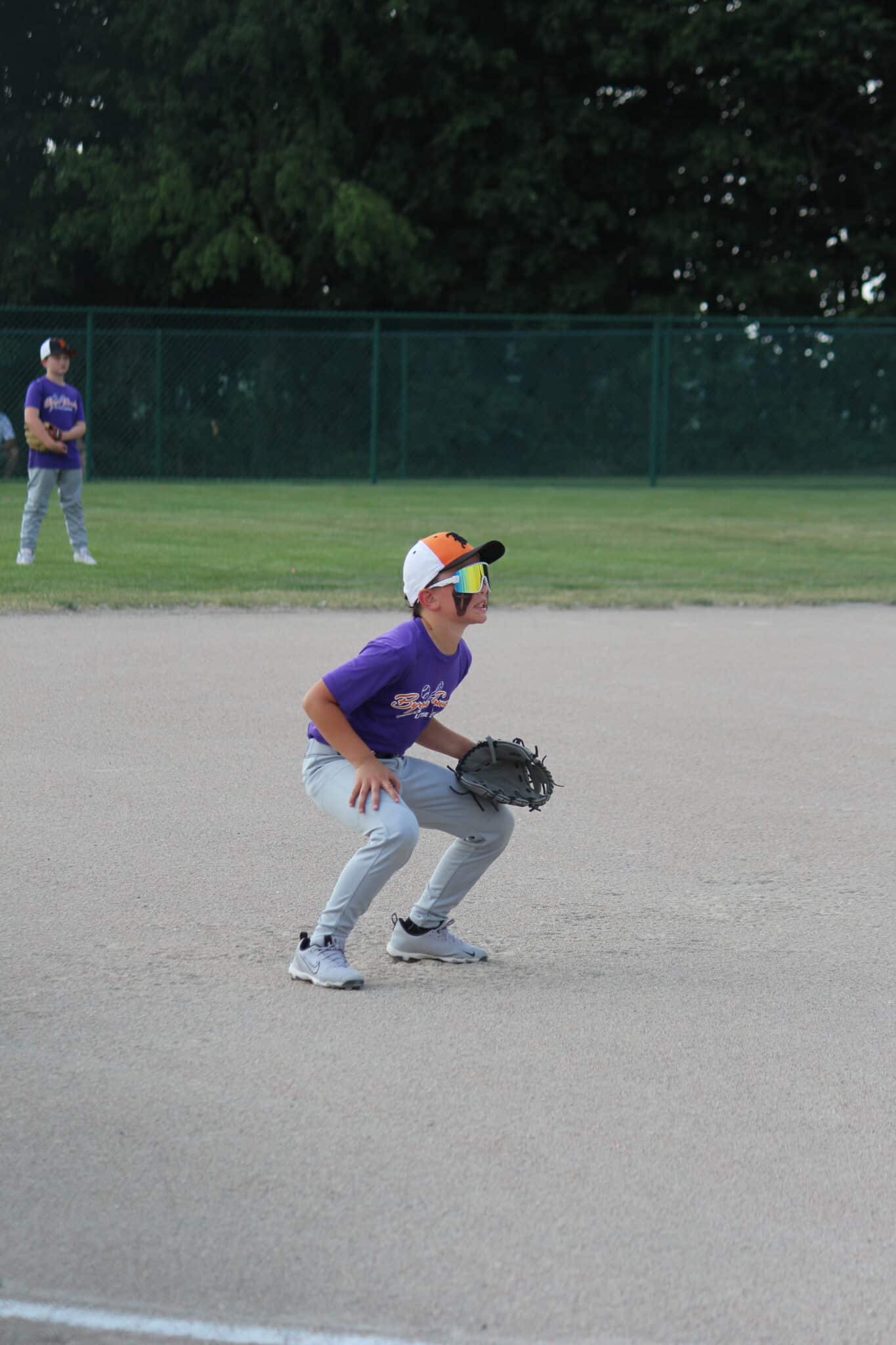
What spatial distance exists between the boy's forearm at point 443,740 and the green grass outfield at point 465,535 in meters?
7.60

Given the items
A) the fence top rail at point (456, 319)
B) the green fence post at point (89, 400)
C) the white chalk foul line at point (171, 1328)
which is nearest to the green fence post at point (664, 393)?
the fence top rail at point (456, 319)

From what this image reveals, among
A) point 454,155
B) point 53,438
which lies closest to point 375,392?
point 454,155

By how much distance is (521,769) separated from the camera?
14.8 ft

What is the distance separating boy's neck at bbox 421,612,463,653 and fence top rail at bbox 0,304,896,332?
2239cm

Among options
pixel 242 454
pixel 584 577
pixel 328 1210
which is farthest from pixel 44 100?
pixel 328 1210

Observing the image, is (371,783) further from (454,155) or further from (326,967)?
(454,155)

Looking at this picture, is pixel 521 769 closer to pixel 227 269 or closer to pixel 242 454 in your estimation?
pixel 242 454

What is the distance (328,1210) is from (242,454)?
84.6 feet

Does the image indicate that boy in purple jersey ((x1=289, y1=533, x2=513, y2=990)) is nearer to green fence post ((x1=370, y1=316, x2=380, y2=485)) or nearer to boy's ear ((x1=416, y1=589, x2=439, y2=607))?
boy's ear ((x1=416, y1=589, x2=439, y2=607))

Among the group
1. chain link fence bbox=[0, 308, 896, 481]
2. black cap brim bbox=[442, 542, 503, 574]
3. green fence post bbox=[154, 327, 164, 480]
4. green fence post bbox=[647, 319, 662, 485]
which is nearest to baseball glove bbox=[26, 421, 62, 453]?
black cap brim bbox=[442, 542, 503, 574]

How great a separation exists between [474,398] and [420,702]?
24.5 meters

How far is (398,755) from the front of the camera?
450 centimetres

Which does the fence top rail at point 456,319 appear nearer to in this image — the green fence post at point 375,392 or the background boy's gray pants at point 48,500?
the green fence post at point 375,392

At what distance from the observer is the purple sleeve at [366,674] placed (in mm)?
4207
